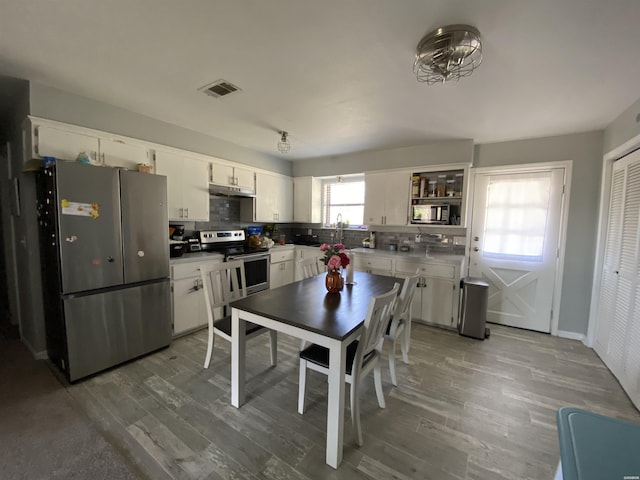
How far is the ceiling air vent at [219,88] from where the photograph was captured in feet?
7.11

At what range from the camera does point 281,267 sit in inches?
175

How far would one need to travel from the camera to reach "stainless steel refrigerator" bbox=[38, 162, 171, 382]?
7.08ft

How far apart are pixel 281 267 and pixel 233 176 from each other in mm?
1617

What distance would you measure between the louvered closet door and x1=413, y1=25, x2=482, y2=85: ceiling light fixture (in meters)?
2.00

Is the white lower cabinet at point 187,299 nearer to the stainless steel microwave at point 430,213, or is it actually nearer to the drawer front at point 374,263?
the drawer front at point 374,263

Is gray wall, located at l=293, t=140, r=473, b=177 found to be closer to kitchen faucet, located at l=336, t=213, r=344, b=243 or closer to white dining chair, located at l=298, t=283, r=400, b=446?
kitchen faucet, located at l=336, t=213, r=344, b=243

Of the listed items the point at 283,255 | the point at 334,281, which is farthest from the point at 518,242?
the point at 283,255

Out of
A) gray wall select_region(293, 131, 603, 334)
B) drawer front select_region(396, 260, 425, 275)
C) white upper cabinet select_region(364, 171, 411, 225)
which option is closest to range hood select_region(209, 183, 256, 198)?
white upper cabinet select_region(364, 171, 411, 225)

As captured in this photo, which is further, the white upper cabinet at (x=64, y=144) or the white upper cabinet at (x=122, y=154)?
the white upper cabinet at (x=122, y=154)

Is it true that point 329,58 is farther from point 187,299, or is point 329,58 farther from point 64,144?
point 187,299

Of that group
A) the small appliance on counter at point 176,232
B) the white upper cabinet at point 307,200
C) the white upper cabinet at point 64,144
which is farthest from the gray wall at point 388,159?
the white upper cabinet at point 64,144

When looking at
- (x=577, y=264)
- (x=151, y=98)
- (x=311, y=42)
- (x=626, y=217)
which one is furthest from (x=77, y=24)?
(x=577, y=264)

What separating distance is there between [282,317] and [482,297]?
268 centimetres

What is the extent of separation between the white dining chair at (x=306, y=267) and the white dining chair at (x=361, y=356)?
1.08m
